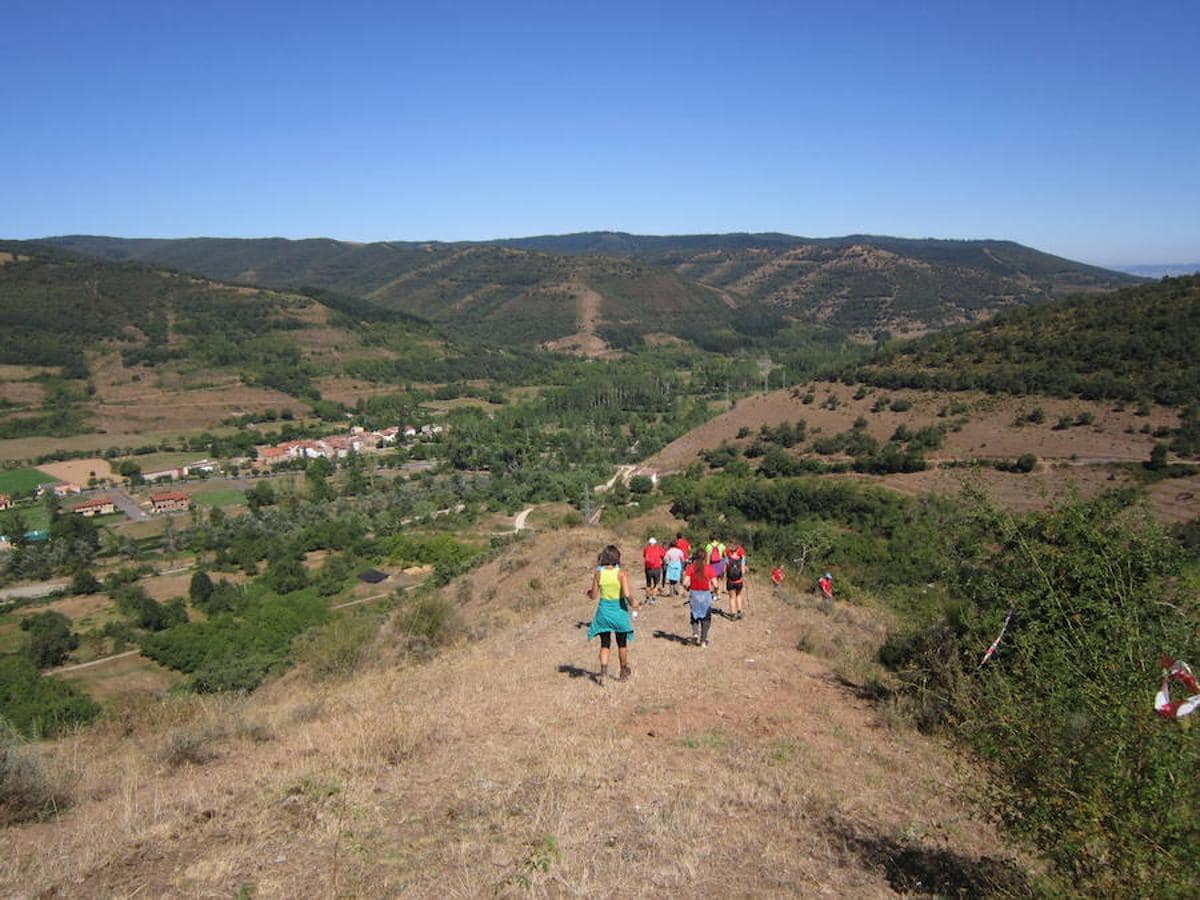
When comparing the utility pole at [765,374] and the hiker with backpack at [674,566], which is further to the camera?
the utility pole at [765,374]

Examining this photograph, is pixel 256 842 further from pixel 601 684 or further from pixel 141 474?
pixel 141 474

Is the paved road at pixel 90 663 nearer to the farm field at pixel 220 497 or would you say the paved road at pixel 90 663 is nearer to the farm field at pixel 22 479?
the farm field at pixel 220 497

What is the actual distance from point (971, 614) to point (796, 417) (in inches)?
1957

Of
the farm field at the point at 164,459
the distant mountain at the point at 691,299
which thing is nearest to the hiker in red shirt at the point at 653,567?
the farm field at the point at 164,459

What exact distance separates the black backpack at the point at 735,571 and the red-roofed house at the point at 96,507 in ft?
201

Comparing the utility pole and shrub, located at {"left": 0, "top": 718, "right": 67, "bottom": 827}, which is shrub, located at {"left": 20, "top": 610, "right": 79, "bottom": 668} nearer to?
shrub, located at {"left": 0, "top": 718, "right": 67, "bottom": 827}

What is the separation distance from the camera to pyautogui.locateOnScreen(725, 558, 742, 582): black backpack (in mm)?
11656

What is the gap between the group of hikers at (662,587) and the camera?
827 cm

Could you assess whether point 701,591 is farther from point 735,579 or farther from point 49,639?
point 49,639

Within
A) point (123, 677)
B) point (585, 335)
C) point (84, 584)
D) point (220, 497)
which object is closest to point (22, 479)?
point (220, 497)

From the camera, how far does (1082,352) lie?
1740 inches

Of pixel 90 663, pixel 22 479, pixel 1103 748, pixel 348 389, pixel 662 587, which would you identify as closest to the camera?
pixel 1103 748

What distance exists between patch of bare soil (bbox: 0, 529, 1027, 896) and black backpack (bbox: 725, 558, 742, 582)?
2.25 meters

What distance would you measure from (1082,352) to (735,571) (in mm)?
42626
